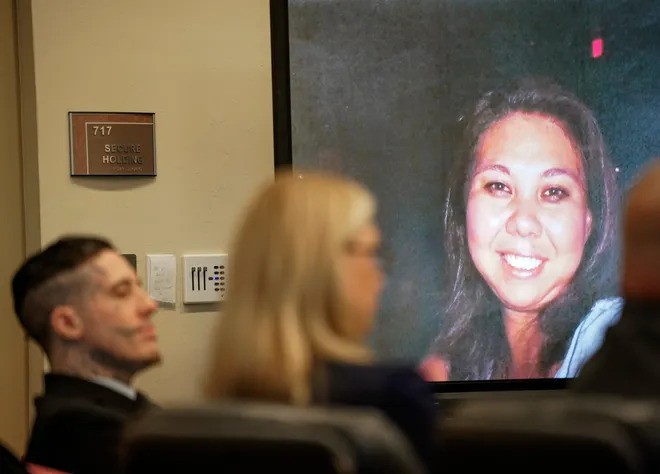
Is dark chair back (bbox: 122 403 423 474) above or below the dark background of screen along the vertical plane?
below

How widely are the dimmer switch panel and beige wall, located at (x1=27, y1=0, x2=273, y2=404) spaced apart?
1.3 inches

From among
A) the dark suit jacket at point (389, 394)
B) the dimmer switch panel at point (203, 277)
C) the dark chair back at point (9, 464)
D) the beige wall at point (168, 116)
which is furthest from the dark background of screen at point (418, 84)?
the dark suit jacket at point (389, 394)

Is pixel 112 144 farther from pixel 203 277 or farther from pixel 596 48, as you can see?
pixel 596 48

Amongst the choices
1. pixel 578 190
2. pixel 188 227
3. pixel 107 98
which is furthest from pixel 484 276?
pixel 107 98

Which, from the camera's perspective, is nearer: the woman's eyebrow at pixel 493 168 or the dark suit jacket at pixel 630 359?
the dark suit jacket at pixel 630 359

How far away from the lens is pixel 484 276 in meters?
2.84

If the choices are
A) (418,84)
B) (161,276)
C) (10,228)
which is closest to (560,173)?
(418,84)

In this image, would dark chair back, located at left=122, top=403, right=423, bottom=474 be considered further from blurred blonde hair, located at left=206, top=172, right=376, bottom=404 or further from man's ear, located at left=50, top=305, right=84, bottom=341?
man's ear, located at left=50, top=305, right=84, bottom=341

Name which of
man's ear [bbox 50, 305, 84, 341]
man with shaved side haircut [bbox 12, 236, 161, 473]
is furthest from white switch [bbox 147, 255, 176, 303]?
man's ear [bbox 50, 305, 84, 341]

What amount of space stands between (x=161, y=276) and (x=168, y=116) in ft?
1.48

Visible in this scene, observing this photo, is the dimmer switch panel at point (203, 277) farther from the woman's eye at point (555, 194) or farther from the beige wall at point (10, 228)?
the woman's eye at point (555, 194)

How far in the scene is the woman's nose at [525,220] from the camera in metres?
2.83

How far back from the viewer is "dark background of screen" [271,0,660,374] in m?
2.77

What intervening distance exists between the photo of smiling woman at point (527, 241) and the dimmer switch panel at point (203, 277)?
645 millimetres
